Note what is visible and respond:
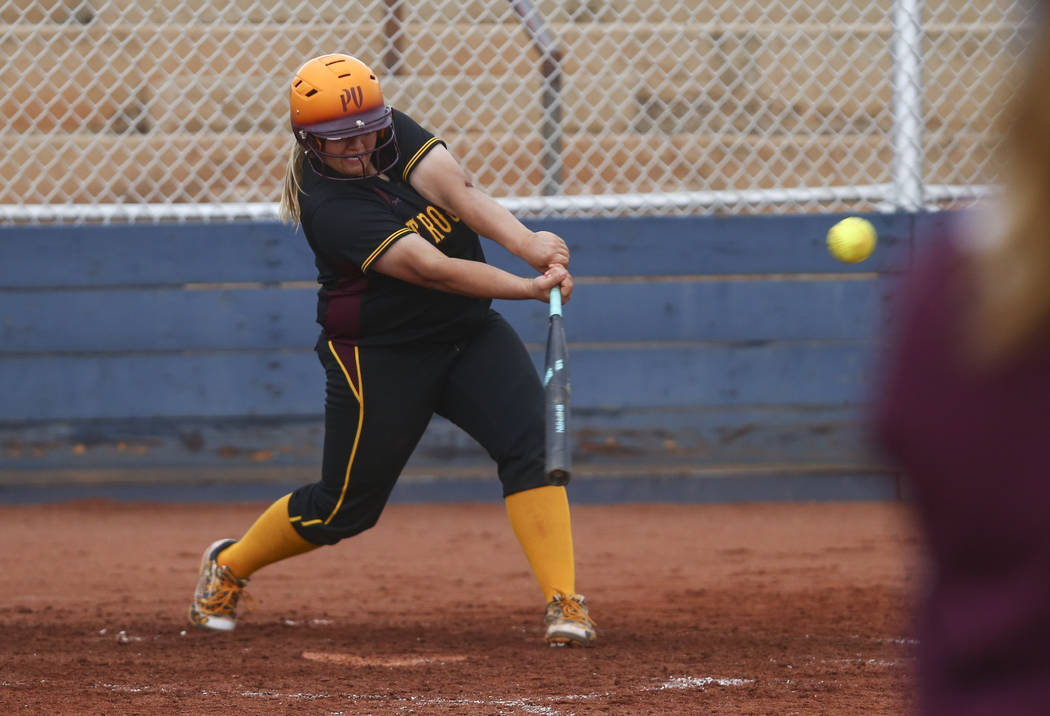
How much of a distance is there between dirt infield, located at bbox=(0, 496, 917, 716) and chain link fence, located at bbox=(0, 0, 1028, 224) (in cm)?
156

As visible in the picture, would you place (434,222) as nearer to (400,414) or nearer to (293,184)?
(293,184)

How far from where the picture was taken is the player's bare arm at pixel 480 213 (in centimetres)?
351

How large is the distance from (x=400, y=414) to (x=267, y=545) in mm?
619

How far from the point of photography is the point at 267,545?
3.84 metres

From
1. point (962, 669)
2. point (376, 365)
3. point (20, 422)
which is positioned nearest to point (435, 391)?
point (376, 365)

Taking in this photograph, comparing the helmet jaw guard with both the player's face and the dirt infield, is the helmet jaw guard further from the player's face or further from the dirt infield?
the dirt infield

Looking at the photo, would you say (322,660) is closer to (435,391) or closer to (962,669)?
(435,391)

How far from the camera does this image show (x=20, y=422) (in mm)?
6043

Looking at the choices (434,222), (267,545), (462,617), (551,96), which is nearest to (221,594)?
(267,545)

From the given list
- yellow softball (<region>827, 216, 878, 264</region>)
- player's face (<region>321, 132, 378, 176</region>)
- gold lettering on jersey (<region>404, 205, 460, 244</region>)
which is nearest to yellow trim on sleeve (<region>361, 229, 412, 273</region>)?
gold lettering on jersey (<region>404, 205, 460, 244</region>)

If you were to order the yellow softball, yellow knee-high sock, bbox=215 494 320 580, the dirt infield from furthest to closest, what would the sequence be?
the yellow softball, yellow knee-high sock, bbox=215 494 320 580, the dirt infield

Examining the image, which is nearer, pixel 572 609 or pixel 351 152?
pixel 351 152

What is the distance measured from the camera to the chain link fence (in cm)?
627

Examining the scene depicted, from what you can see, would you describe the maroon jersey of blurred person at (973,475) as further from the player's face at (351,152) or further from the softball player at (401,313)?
the player's face at (351,152)
